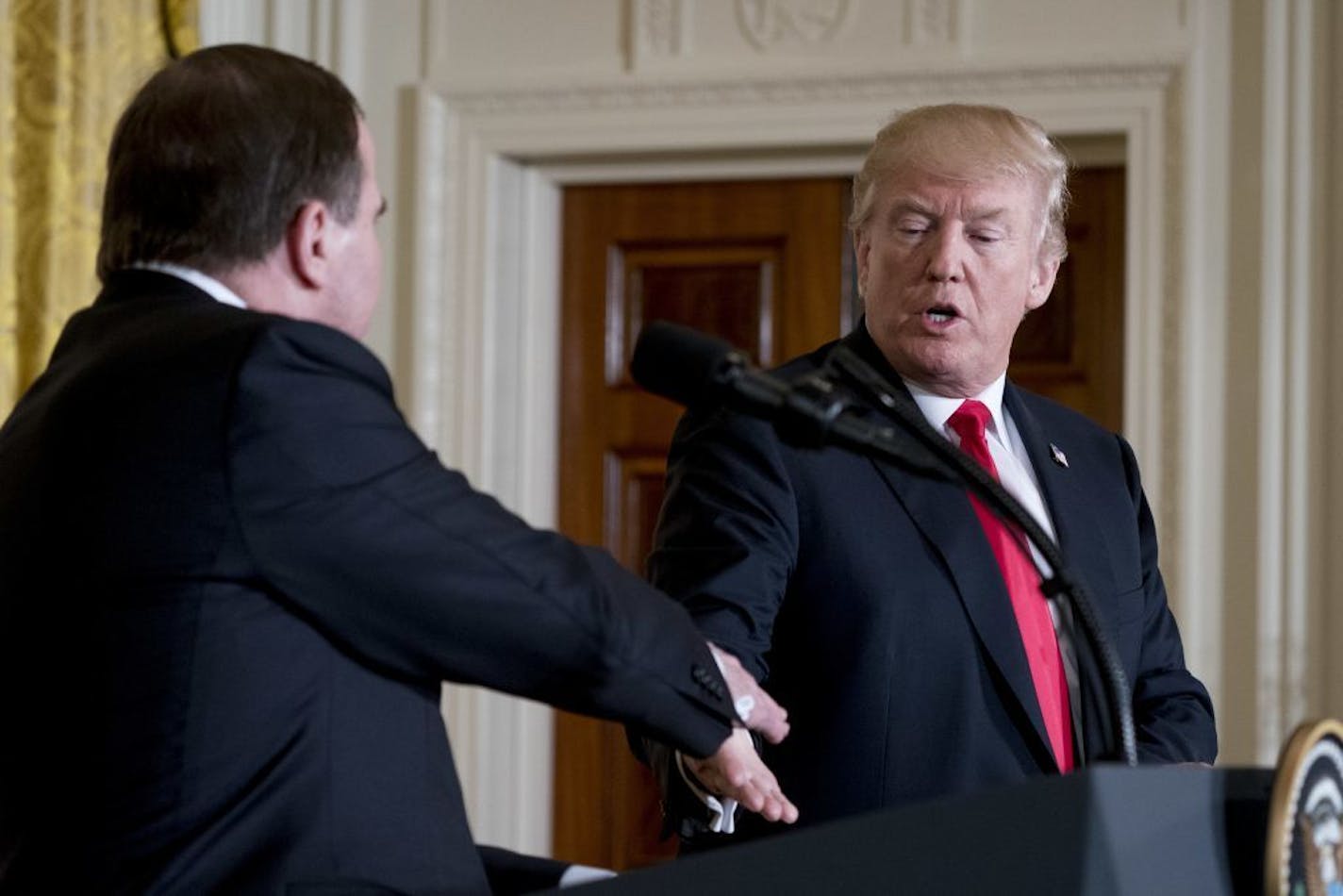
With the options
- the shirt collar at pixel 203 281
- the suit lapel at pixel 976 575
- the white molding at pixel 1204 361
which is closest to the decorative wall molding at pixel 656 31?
the white molding at pixel 1204 361

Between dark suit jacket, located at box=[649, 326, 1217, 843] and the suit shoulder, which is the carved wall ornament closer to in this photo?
dark suit jacket, located at box=[649, 326, 1217, 843]

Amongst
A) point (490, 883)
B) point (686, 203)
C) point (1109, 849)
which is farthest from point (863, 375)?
point (686, 203)

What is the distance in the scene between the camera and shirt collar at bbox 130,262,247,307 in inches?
62.7

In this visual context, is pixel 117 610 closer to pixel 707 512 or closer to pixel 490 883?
pixel 490 883

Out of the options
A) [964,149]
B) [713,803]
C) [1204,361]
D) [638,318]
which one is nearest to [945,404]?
[964,149]

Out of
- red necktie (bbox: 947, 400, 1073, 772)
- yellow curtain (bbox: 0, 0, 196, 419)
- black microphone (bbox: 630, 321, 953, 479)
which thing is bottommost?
red necktie (bbox: 947, 400, 1073, 772)

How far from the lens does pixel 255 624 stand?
1444mm

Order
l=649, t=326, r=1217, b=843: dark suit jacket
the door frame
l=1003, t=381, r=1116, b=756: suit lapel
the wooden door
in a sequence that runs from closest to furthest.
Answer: l=649, t=326, r=1217, b=843: dark suit jacket → l=1003, t=381, r=1116, b=756: suit lapel → the door frame → the wooden door

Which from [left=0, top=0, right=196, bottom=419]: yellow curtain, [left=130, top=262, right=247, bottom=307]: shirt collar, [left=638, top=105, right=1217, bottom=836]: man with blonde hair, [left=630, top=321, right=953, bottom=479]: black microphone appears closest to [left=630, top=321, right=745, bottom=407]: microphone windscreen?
[left=630, top=321, right=953, bottom=479]: black microphone

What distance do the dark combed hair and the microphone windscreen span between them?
32 centimetres

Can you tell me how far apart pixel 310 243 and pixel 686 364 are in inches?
14.5

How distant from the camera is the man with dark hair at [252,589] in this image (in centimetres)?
144

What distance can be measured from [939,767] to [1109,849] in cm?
71

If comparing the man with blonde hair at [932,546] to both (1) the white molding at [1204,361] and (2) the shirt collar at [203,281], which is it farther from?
(1) the white molding at [1204,361]
